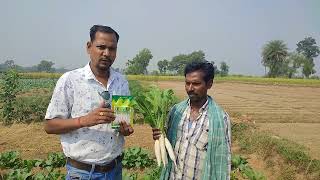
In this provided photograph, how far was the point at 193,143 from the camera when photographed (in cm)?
326

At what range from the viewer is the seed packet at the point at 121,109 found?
2.81m

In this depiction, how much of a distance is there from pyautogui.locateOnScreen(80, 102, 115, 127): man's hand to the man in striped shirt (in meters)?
0.79

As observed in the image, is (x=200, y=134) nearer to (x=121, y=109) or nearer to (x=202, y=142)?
(x=202, y=142)

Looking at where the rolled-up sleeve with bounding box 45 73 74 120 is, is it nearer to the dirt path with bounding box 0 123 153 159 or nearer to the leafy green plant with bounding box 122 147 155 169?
the leafy green plant with bounding box 122 147 155 169

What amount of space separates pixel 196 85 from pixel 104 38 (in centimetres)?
89

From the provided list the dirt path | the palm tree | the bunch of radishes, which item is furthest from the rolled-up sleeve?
the palm tree

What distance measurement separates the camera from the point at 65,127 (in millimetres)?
2748

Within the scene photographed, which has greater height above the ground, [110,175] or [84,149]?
[84,149]

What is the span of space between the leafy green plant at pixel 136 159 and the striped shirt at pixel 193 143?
5024mm

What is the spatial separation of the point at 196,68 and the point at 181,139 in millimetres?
636

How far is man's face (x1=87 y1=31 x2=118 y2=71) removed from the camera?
2848mm

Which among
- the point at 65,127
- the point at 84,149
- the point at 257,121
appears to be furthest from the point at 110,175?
the point at 257,121

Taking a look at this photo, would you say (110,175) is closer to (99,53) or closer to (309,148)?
(99,53)

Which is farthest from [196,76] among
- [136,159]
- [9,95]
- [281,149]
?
[9,95]
